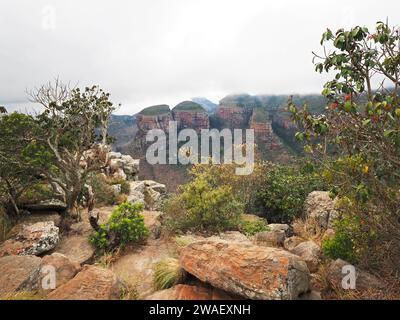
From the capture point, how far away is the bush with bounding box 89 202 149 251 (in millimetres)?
10094

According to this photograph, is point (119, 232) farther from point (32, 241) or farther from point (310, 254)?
point (310, 254)

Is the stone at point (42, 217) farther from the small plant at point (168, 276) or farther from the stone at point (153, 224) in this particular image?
the small plant at point (168, 276)

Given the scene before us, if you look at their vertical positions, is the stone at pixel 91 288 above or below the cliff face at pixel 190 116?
below

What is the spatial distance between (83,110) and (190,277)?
32.4 ft

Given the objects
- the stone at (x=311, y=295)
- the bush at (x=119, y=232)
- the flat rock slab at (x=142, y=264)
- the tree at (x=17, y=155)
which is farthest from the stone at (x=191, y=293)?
the tree at (x=17, y=155)

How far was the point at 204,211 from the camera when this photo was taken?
39.0 feet

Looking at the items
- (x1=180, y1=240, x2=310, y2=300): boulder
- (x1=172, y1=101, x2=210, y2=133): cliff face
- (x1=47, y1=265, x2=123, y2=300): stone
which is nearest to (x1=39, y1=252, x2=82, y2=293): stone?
(x1=47, y1=265, x2=123, y2=300): stone

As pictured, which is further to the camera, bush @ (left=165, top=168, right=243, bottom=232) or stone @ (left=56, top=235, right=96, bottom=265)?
bush @ (left=165, top=168, right=243, bottom=232)

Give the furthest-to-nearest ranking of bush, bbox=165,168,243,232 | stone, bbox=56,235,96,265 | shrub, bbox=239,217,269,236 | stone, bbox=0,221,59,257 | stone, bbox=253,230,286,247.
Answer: shrub, bbox=239,217,269,236
bush, bbox=165,168,243,232
stone, bbox=253,230,286,247
stone, bbox=0,221,59,257
stone, bbox=56,235,96,265

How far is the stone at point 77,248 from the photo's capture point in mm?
9578

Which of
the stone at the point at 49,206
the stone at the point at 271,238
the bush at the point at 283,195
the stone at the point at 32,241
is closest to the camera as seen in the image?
the stone at the point at 32,241

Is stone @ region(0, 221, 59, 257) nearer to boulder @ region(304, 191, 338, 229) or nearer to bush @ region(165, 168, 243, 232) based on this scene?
bush @ region(165, 168, 243, 232)
